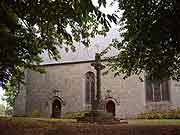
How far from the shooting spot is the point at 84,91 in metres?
26.2

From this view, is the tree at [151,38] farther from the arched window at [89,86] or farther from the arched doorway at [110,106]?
the arched window at [89,86]

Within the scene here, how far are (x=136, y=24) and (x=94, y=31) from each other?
1.84 meters

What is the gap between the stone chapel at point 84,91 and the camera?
78.6 ft

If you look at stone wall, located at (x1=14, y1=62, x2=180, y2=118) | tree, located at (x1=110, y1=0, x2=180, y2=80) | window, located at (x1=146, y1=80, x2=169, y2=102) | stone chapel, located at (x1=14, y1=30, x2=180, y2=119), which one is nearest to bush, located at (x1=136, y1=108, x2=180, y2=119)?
stone chapel, located at (x1=14, y1=30, x2=180, y2=119)

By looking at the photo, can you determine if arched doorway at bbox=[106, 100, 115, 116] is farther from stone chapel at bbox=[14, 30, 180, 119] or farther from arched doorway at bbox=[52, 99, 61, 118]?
arched doorway at bbox=[52, 99, 61, 118]

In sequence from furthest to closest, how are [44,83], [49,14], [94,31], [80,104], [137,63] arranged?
[44,83] → [80,104] → [137,63] → [94,31] → [49,14]

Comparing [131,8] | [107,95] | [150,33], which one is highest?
[131,8]

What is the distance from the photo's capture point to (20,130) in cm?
1004

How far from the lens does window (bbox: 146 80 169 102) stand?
78.2 feet

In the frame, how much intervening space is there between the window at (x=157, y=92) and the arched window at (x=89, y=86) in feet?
17.2

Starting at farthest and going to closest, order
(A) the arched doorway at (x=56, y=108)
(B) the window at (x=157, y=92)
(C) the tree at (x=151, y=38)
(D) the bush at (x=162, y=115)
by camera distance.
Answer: (A) the arched doorway at (x=56, y=108) → (B) the window at (x=157, y=92) → (D) the bush at (x=162, y=115) → (C) the tree at (x=151, y=38)

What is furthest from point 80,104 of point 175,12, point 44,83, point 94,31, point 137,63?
point 175,12

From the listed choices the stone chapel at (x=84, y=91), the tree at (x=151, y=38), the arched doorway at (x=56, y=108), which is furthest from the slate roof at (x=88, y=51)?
the tree at (x=151, y=38)

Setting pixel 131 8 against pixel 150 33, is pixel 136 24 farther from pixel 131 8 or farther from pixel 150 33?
pixel 150 33
